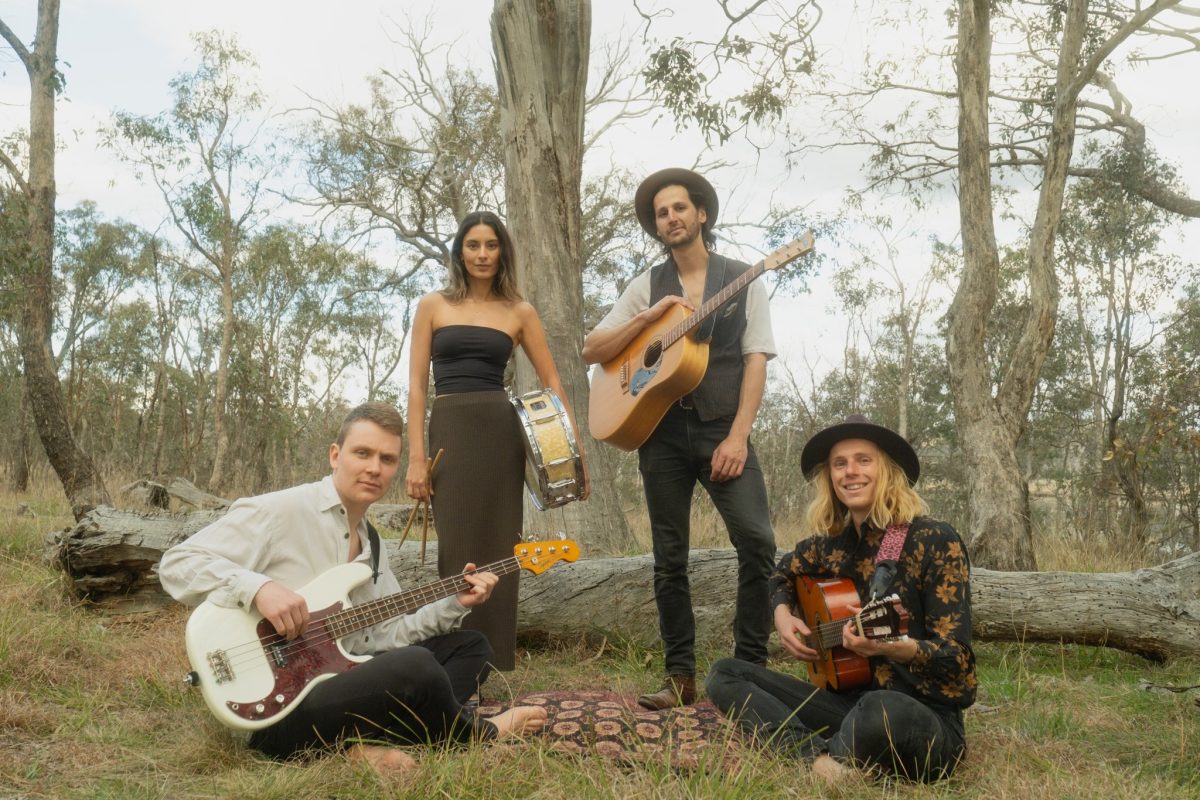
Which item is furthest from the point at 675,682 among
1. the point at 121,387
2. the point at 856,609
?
the point at 121,387

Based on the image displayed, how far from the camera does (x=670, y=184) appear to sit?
4.35 meters

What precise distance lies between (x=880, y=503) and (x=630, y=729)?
46.0 inches

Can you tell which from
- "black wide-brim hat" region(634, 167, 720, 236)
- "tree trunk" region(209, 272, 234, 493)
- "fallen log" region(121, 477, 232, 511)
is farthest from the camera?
"tree trunk" region(209, 272, 234, 493)

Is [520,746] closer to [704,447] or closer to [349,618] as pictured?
[349,618]

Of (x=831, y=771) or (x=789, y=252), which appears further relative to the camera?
(x=789, y=252)

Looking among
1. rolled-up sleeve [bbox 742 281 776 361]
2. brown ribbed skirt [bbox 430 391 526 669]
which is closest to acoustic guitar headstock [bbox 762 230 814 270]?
rolled-up sleeve [bbox 742 281 776 361]

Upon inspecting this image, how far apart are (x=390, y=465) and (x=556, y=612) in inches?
85.6

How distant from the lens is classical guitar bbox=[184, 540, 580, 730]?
9.93ft

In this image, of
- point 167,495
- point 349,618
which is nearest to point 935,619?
point 349,618

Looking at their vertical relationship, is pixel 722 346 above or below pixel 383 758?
above

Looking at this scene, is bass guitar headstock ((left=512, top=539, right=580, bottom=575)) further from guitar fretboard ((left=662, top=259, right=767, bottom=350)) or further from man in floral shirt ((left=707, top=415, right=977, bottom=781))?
guitar fretboard ((left=662, top=259, right=767, bottom=350))

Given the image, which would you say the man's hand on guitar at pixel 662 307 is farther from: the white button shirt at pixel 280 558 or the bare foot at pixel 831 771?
the bare foot at pixel 831 771

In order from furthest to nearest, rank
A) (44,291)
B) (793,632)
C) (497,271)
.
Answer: (44,291) < (497,271) < (793,632)

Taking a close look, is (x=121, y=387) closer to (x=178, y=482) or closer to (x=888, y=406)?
(x=178, y=482)
